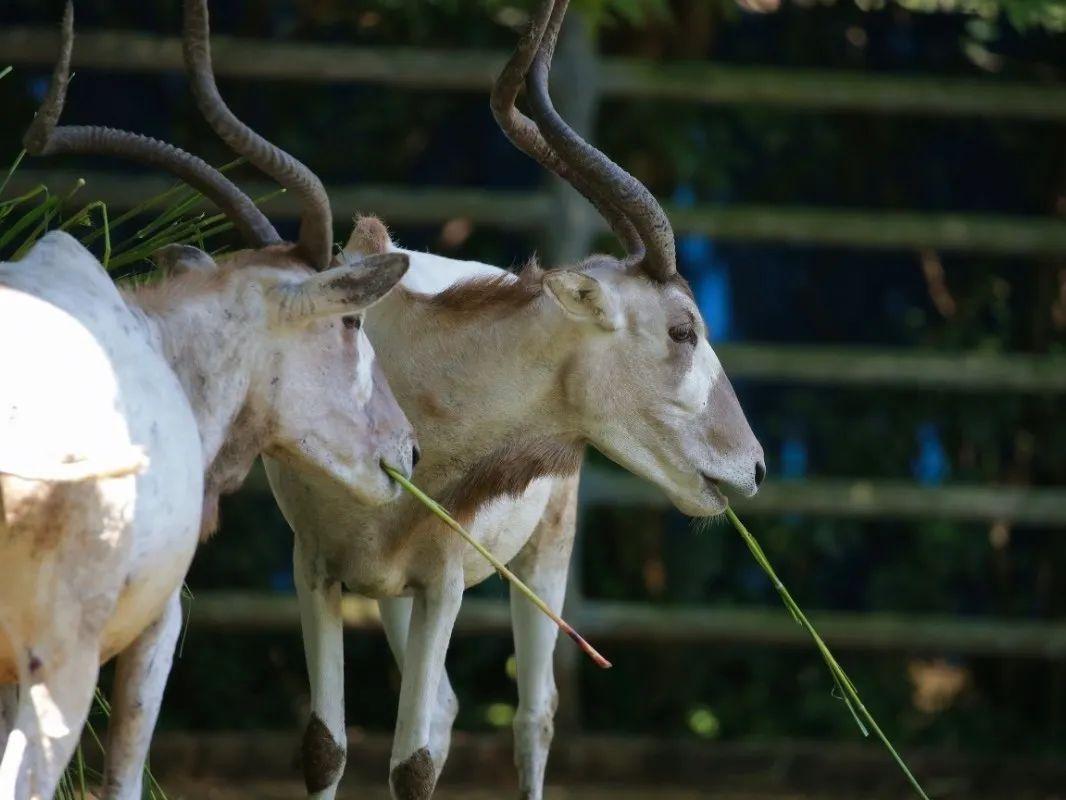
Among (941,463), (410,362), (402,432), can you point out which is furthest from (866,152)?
(402,432)

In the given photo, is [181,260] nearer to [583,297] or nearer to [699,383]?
[583,297]

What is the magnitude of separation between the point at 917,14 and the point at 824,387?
5.46ft

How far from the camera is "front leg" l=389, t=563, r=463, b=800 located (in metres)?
5.21

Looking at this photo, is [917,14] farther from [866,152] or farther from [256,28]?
[256,28]

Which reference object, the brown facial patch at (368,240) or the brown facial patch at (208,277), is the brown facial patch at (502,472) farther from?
the brown facial patch at (208,277)

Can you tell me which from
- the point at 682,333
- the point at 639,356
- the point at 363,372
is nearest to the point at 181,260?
the point at 363,372

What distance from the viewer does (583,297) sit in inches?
199

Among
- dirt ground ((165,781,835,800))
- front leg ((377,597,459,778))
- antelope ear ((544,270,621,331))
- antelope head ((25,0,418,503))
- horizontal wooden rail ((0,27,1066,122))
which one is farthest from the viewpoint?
horizontal wooden rail ((0,27,1066,122))

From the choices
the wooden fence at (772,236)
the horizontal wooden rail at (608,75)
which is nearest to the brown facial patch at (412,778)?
the wooden fence at (772,236)

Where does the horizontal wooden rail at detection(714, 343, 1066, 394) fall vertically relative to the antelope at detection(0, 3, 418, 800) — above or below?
below

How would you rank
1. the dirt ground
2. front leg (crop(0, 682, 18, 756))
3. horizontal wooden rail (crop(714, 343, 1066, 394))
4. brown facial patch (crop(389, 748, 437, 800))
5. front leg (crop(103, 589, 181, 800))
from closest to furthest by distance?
front leg (crop(103, 589, 181, 800))
front leg (crop(0, 682, 18, 756))
brown facial patch (crop(389, 748, 437, 800))
the dirt ground
horizontal wooden rail (crop(714, 343, 1066, 394))

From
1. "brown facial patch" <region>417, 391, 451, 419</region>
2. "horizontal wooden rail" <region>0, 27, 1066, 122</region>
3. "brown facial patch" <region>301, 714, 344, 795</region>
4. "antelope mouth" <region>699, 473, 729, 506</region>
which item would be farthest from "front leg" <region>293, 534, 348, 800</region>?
"horizontal wooden rail" <region>0, 27, 1066, 122</region>

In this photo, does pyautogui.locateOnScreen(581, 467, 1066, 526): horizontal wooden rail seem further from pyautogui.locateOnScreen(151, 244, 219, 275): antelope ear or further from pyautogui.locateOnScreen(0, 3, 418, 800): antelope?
pyautogui.locateOnScreen(151, 244, 219, 275): antelope ear

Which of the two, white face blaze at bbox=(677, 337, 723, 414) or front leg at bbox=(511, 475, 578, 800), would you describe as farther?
front leg at bbox=(511, 475, 578, 800)
